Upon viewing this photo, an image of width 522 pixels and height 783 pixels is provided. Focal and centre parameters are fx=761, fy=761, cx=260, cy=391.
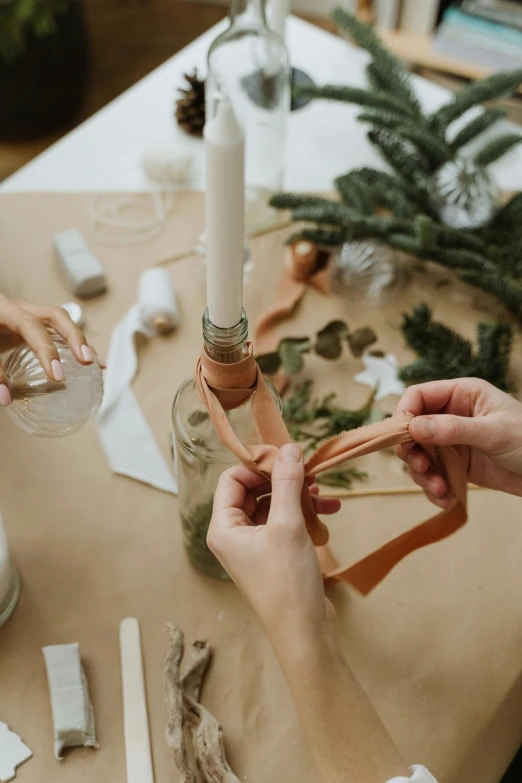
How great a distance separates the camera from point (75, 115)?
2174 millimetres

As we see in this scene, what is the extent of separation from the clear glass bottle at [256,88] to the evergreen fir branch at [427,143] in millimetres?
180

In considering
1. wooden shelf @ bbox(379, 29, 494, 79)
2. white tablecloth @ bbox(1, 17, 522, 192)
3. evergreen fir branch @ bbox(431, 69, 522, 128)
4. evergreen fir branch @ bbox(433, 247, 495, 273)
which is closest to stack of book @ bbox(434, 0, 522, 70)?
wooden shelf @ bbox(379, 29, 494, 79)

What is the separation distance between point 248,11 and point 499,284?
0.48 metres

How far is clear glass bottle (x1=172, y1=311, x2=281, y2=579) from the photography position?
64 centimetres

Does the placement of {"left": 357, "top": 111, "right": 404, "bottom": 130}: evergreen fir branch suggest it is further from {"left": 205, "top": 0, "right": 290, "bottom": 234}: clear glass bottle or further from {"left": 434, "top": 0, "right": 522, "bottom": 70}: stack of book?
{"left": 434, "top": 0, "right": 522, "bottom": 70}: stack of book

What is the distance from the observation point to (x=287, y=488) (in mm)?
537

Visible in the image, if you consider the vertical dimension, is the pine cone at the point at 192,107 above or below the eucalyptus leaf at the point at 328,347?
above

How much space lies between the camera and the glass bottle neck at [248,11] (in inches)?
37.2

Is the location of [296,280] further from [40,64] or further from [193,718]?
[40,64]

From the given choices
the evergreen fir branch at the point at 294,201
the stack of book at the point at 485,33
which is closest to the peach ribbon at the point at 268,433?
the evergreen fir branch at the point at 294,201

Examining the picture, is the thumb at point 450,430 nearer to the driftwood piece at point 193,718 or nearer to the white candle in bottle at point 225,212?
the white candle in bottle at point 225,212

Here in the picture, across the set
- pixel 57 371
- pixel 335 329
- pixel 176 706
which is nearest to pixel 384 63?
pixel 335 329

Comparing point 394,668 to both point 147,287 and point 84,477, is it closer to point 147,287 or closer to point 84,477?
point 84,477

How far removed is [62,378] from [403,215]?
0.53 m
